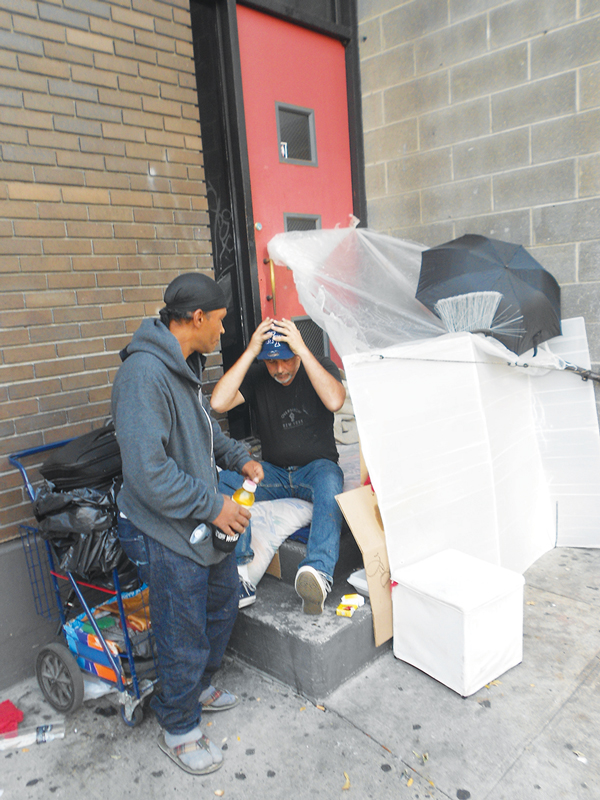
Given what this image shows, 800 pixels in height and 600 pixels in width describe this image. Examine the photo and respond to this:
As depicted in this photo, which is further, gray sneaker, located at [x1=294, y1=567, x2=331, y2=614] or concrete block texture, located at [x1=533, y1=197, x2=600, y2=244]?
concrete block texture, located at [x1=533, y1=197, x2=600, y2=244]

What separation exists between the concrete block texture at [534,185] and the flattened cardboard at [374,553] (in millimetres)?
2579

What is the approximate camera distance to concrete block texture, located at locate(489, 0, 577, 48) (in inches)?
149

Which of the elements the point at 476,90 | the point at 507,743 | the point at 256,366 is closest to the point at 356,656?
the point at 507,743

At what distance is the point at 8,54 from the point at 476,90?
311 centimetres

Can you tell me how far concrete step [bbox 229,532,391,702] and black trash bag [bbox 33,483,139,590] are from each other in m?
0.72

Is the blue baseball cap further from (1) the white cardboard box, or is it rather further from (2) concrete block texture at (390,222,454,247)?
(2) concrete block texture at (390,222,454,247)

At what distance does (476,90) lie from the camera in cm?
424

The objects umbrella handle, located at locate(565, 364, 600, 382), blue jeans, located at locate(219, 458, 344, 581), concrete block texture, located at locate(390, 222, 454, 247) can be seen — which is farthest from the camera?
concrete block texture, located at locate(390, 222, 454, 247)

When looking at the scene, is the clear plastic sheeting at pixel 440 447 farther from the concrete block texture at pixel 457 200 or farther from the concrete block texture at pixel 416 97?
the concrete block texture at pixel 416 97

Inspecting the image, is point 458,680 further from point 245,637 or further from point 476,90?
point 476,90

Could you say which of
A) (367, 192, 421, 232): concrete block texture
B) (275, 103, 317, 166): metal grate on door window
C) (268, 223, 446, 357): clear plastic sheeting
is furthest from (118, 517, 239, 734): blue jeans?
(367, 192, 421, 232): concrete block texture

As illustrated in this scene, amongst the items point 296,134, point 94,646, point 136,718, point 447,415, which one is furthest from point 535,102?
point 136,718

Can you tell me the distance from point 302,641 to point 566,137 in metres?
3.58

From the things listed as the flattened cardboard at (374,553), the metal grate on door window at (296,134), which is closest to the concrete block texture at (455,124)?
the metal grate on door window at (296,134)
